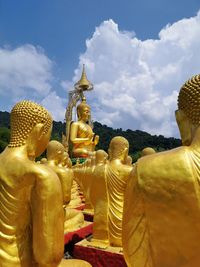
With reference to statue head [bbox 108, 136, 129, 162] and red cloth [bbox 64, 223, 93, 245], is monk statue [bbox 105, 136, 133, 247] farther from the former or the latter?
red cloth [bbox 64, 223, 93, 245]

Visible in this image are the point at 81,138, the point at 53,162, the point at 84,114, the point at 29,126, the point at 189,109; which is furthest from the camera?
the point at 84,114

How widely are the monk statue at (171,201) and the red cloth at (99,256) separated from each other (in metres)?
2.64

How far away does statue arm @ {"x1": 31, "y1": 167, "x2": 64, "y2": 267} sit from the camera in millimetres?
2281

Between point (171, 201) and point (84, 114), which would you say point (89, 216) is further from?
point (84, 114)

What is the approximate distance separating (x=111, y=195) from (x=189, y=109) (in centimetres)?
333

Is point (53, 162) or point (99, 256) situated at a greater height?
point (53, 162)

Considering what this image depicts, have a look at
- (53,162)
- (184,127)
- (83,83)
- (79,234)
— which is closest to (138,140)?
(83,83)

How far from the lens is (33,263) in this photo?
2.42 metres

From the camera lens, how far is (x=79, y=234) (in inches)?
230

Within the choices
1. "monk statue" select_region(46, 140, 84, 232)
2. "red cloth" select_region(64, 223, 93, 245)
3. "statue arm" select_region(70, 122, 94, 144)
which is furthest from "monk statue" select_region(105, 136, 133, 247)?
"statue arm" select_region(70, 122, 94, 144)

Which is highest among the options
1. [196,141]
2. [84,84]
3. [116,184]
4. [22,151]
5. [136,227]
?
[84,84]

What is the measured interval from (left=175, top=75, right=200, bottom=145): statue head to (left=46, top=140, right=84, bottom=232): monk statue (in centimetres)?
204

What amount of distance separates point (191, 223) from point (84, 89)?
15097mm

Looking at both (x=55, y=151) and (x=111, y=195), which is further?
(x=55, y=151)
